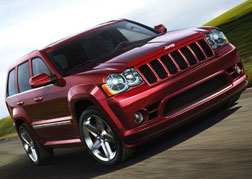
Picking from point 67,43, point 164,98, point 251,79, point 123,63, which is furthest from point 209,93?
point 251,79

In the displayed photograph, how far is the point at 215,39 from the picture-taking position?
19.2 feet

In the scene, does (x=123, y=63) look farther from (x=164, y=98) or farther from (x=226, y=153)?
(x=226, y=153)

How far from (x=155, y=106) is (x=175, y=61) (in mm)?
610

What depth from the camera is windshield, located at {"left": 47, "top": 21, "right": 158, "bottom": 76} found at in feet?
20.4

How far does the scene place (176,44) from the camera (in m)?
5.39

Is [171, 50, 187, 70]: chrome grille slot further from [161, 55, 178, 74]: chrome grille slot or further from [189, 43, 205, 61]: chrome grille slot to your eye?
[189, 43, 205, 61]: chrome grille slot

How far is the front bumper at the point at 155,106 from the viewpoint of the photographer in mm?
4961

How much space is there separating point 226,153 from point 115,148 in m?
1.60

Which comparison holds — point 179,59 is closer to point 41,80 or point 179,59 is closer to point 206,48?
point 206,48

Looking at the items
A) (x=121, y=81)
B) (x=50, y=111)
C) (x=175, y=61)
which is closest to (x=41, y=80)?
(x=50, y=111)

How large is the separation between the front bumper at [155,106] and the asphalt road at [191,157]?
0.33 meters

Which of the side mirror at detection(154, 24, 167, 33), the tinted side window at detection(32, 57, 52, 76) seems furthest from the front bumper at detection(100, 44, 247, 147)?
the side mirror at detection(154, 24, 167, 33)

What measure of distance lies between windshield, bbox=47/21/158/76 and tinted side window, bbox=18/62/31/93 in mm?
1000

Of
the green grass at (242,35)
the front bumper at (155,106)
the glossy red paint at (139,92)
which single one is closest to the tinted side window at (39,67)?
the glossy red paint at (139,92)
